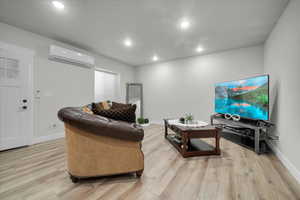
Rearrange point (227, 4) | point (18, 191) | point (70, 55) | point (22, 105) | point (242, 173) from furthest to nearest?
1. point (70, 55)
2. point (22, 105)
3. point (227, 4)
4. point (242, 173)
5. point (18, 191)

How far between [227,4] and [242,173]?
2.44 m

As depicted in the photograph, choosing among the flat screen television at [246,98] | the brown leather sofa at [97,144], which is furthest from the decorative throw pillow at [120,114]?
the flat screen television at [246,98]

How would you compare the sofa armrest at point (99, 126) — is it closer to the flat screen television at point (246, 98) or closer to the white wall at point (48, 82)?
the white wall at point (48, 82)

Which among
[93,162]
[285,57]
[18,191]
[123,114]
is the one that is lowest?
[18,191]

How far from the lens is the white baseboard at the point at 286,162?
1512 millimetres

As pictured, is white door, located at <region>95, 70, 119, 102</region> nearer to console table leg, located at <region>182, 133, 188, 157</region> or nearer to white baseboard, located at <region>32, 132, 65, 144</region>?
white baseboard, located at <region>32, 132, 65, 144</region>

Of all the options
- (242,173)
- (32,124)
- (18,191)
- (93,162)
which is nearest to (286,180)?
(242,173)

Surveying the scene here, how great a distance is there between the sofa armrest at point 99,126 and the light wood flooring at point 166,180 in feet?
1.90

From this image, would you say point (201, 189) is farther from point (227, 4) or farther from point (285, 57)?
point (227, 4)

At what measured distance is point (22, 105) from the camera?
99.4 inches

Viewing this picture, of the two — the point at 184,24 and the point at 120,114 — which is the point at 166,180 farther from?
the point at 184,24

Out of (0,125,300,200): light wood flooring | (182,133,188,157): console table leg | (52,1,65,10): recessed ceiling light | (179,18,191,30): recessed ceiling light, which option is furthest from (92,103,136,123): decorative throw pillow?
(179,18,191,30): recessed ceiling light

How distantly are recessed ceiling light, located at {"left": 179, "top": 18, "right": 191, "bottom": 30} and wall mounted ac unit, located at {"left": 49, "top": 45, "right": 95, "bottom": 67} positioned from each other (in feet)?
8.53

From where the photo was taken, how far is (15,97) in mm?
2445
